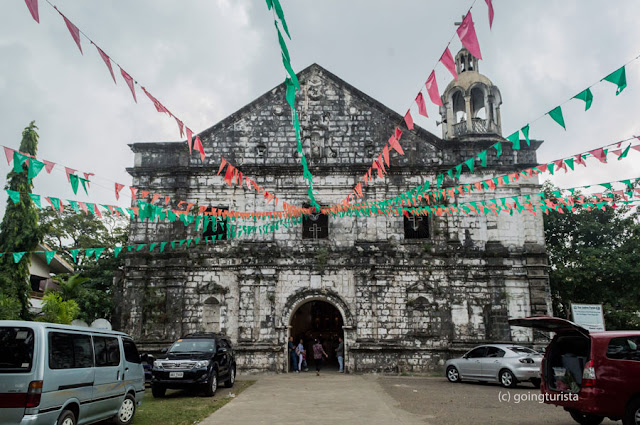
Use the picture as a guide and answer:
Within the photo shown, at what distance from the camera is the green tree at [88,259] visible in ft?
72.2

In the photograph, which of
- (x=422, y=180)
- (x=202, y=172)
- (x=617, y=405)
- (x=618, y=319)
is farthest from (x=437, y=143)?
(x=617, y=405)

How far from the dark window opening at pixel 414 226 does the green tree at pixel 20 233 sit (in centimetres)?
1370

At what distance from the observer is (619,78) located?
22.4ft

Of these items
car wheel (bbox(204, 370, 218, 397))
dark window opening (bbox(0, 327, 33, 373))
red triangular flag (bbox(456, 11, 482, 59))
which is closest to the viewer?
red triangular flag (bbox(456, 11, 482, 59))

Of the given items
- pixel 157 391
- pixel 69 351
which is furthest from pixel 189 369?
pixel 69 351

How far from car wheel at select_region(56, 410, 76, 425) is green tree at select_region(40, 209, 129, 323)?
1598 cm

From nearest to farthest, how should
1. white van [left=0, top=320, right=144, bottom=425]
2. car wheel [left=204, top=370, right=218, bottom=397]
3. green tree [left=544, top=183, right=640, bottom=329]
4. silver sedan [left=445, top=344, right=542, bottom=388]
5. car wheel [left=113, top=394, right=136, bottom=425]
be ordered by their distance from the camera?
white van [left=0, top=320, right=144, bottom=425] < car wheel [left=113, top=394, right=136, bottom=425] < car wheel [left=204, top=370, right=218, bottom=397] < silver sedan [left=445, top=344, right=542, bottom=388] < green tree [left=544, top=183, right=640, bottom=329]

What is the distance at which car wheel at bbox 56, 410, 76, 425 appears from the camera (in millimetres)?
6418

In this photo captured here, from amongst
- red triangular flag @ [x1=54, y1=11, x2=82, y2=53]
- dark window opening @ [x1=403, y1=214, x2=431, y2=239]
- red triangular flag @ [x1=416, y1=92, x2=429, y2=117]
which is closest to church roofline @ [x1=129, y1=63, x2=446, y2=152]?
dark window opening @ [x1=403, y1=214, x2=431, y2=239]

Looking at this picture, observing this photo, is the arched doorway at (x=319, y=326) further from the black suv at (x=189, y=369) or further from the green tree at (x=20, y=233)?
the green tree at (x=20, y=233)

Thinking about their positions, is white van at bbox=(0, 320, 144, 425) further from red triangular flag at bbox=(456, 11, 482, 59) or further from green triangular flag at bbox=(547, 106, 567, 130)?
green triangular flag at bbox=(547, 106, 567, 130)

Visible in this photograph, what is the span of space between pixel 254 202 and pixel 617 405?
14.3m

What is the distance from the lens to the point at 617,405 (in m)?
6.66

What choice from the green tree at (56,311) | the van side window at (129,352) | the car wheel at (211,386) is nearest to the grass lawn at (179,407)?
the car wheel at (211,386)
